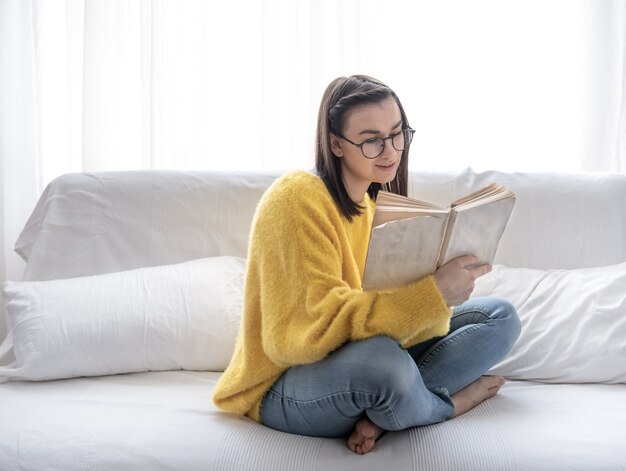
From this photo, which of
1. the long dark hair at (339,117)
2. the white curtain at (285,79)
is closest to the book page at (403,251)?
the long dark hair at (339,117)

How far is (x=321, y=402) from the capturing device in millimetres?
1452

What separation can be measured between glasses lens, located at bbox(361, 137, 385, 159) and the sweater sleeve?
0.45 ft

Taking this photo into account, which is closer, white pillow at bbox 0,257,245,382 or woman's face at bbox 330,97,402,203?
woman's face at bbox 330,97,402,203

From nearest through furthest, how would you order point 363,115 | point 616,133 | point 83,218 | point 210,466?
1. point 210,466
2. point 363,115
3. point 83,218
4. point 616,133

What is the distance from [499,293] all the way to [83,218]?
1.10 m

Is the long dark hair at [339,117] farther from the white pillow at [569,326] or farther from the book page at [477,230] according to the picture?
the white pillow at [569,326]

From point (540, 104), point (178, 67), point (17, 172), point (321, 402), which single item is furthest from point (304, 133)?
point (321, 402)

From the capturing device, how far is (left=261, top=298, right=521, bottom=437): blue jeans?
1.41 metres

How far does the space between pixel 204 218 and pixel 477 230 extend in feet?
3.18

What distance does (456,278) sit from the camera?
142 centimetres

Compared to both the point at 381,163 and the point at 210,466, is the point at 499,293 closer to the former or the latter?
the point at 381,163

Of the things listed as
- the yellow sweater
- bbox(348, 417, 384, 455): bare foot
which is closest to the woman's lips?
the yellow sweater

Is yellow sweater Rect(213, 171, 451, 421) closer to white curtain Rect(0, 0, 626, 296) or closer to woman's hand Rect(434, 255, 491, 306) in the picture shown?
woman's hand Rect(434, 255, 491, 306)

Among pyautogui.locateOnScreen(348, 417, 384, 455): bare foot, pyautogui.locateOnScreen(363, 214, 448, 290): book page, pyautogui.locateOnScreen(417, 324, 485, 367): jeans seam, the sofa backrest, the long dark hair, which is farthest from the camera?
the sofa backrest
